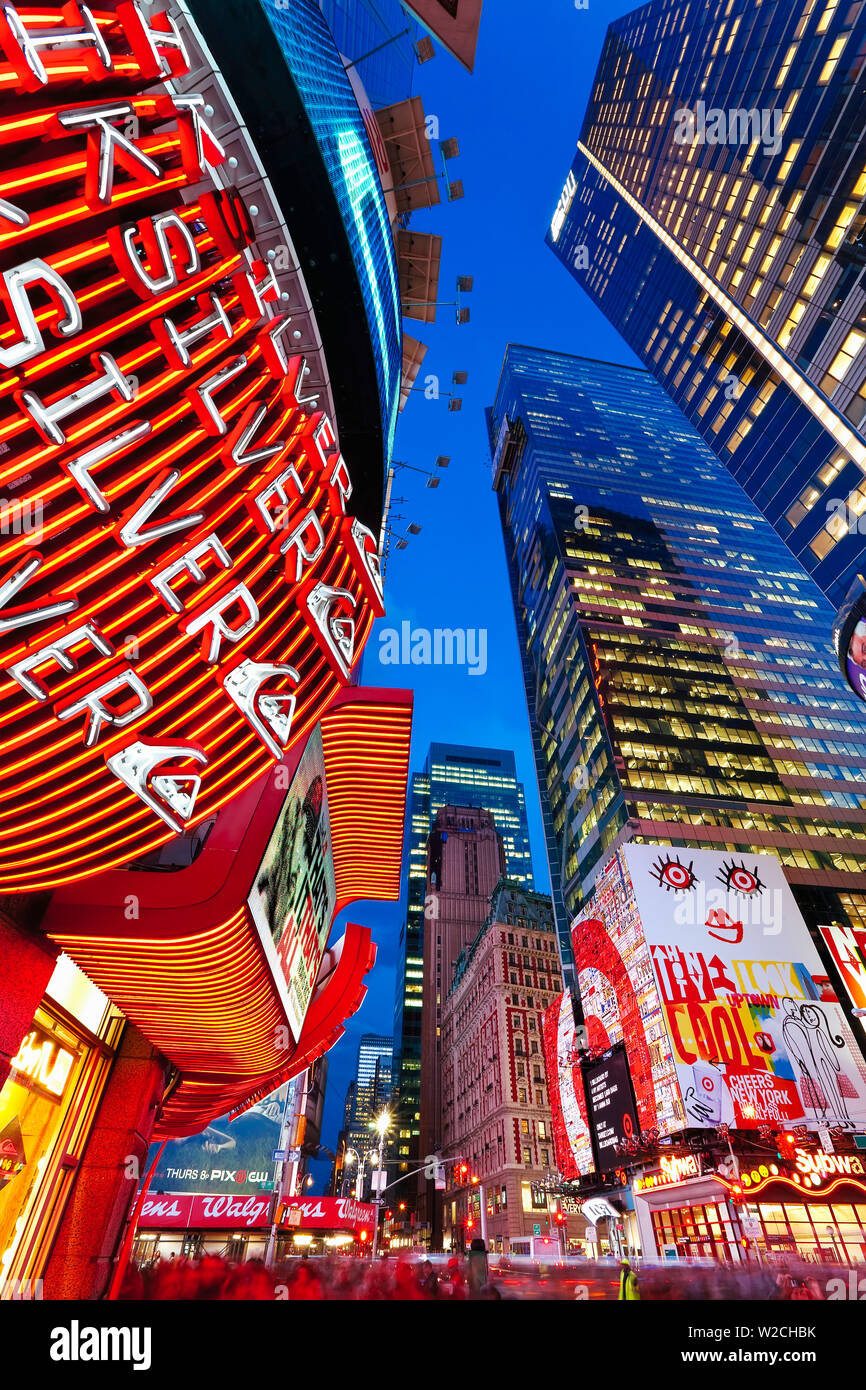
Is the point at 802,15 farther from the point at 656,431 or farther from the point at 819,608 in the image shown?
the point at 656,431

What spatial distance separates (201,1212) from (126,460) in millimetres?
33725

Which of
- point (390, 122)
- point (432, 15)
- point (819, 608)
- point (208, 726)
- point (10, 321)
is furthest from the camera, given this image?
point (819, 608)

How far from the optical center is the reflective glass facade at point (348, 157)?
15.1 meters

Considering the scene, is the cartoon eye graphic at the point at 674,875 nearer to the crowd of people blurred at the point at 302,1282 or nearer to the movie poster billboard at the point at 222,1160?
the movie poster billboard at the point at 222,1160

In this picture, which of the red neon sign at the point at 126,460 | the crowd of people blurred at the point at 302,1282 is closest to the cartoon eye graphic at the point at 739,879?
the crowd of people blurred at the point at 302,1282

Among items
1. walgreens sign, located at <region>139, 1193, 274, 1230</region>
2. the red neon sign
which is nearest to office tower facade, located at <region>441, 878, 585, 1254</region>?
walgreens sign, located at <region>139, 1193, 274, 1230</region>

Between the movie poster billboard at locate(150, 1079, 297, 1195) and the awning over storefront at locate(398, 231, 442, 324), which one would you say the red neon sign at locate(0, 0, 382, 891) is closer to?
the awning over storefront at locate(398, 231, 442, 324)

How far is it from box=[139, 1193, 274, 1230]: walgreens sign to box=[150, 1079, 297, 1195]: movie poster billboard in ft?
2.83

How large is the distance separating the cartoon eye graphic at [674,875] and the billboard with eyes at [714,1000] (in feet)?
0.31

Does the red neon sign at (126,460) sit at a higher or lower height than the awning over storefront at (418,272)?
lower

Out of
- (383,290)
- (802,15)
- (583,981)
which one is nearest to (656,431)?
(802,15)

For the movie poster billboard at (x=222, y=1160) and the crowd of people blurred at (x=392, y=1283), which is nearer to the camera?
the crowd of people blurred at (x=392, y=1283)

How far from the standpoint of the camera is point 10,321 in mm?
5953

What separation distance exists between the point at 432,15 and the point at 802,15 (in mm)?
57785
